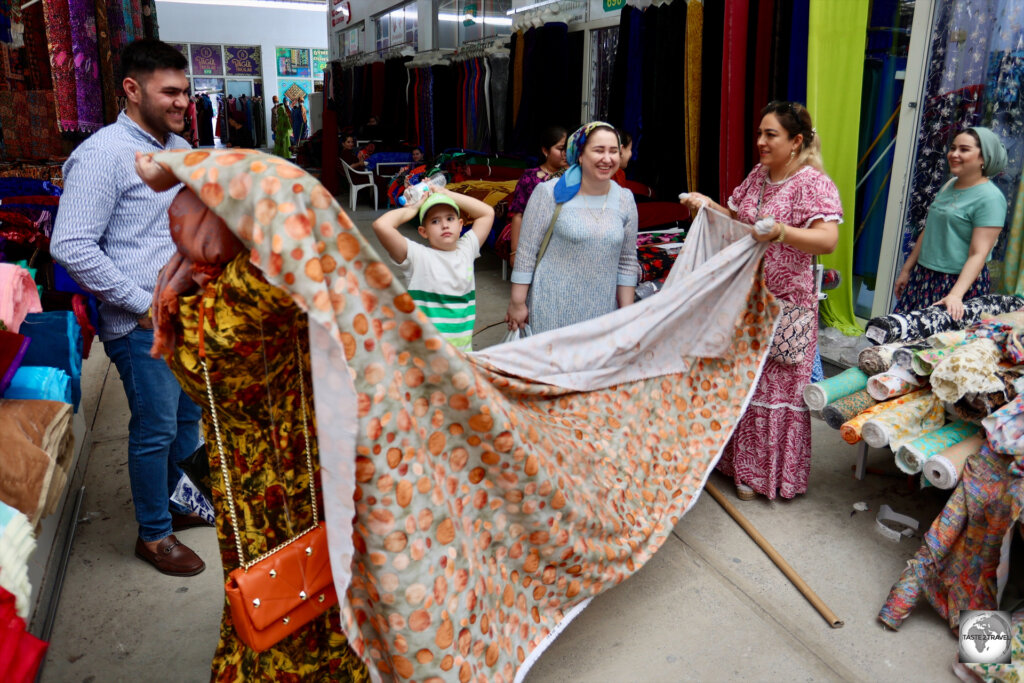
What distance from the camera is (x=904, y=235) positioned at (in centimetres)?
427

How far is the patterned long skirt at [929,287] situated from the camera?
11.3 feet

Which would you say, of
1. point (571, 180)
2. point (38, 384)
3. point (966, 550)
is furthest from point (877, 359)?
point (38, 384)

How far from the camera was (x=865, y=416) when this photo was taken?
2625 mm

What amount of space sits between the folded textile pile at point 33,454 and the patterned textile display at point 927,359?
2.81m

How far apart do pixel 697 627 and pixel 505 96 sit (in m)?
7.05

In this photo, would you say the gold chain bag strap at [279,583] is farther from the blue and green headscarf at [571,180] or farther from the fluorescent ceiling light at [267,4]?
the fluorescent ceiling light at [267,4]

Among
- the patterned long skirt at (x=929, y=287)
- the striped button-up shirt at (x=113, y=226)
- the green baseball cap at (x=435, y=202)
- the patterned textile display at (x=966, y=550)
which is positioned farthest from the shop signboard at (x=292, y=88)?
the patterned textile display at (x=966, y=550)

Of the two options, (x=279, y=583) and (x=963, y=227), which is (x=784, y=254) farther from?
(x=279, y=583)

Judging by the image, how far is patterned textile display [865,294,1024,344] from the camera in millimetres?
2963

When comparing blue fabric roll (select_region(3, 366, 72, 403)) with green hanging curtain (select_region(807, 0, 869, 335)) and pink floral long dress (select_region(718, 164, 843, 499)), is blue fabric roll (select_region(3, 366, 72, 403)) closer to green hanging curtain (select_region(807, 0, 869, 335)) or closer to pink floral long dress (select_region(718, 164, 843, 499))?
pink floral long dress (select_region(718, 164, 843, 499))

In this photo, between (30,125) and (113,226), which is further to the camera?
(30,125)

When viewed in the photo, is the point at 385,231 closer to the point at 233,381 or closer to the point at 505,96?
the point at 233,381

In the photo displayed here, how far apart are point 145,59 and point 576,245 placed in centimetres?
159

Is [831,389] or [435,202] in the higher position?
[435,202]
